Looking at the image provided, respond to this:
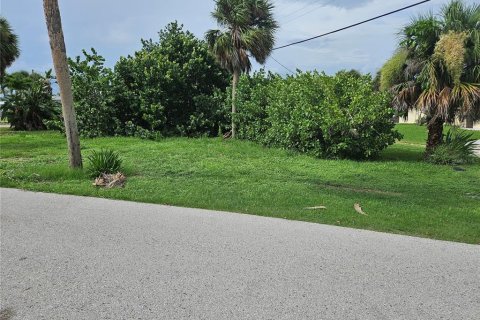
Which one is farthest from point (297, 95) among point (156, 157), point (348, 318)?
point (348, 318)

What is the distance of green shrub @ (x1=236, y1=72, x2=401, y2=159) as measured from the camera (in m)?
13.3

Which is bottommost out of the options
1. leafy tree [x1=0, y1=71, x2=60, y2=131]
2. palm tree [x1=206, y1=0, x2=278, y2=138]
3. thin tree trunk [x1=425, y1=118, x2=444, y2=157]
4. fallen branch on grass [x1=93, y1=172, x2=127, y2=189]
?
fallen branch on grass [x1=93, y1=172, x2=127, y2=189]

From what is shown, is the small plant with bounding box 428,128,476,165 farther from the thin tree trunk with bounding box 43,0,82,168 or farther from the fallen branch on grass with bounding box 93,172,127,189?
the thin tree trunk with bounding box 43,0,82,168

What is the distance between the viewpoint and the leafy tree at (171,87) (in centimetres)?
1906

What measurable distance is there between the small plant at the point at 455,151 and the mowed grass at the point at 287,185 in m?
0.75

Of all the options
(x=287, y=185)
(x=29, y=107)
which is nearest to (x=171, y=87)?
(x=287, y=185)

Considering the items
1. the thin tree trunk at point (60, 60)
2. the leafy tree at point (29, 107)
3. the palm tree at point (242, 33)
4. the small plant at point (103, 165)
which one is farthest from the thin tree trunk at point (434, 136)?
the leafy tree at point (29, 107)

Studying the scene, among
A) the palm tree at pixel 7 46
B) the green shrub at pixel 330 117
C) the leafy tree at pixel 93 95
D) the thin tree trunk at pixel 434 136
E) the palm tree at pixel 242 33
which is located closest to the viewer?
the green shrub at pixel 330 117

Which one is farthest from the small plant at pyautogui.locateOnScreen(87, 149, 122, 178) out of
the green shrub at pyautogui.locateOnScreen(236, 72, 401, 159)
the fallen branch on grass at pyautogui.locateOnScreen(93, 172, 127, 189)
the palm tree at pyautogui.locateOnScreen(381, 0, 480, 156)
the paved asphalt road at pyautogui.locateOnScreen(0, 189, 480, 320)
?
the palm tree at pyautogui.locateOnScreen(381, 0, 480, 156)

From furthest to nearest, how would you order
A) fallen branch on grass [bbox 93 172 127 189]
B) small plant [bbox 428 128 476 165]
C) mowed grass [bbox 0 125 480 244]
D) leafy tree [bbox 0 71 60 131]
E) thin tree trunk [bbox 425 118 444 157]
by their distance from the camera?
leafy tree [bbox 0 71 60 131] < thin tree trunk [bbox 425 118 444 157] < small plant [bbox 428 128 476 165] < fallen branch on grass [bbox 93 172 127 189] < mowed grass [bbox 0 125 480 244]

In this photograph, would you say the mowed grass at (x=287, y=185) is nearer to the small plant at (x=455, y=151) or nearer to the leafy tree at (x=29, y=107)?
the small plant at (x=455, y=151)

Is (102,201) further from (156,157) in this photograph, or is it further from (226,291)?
(156,157)

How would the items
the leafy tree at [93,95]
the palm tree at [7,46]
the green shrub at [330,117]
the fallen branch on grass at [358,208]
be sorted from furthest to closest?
the palm tree at [7,46] < the leafy tree at [93,95] < the green shrub at [330,117] < the fallen branch on grass at [358,208]

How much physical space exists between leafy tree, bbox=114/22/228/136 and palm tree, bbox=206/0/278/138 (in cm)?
323
